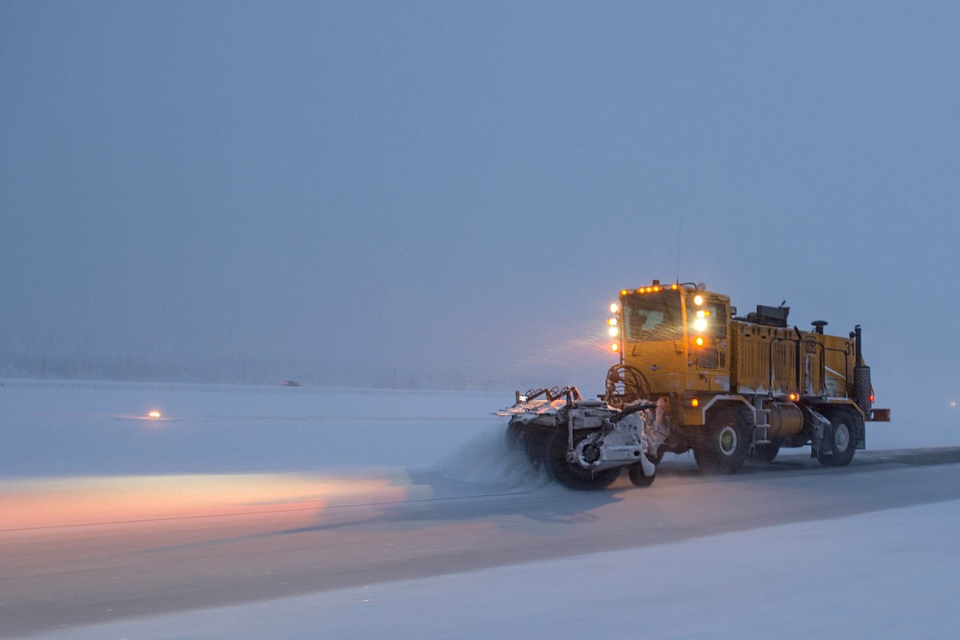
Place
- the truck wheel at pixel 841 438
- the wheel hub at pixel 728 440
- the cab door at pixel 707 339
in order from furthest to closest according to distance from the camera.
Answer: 1. the truck wheel at pixel 841 438
2. the wheel hub at pixel 728 440
3. the cab door at pixel 707 339

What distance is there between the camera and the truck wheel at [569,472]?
1204 centimetres

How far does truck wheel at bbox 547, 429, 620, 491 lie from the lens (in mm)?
12039

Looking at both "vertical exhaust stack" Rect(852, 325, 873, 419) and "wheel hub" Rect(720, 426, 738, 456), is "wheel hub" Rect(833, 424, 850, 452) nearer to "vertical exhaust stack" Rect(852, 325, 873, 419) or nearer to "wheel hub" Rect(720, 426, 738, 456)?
"vertical exhaust stack" Rect(852, 325, 873, 419)

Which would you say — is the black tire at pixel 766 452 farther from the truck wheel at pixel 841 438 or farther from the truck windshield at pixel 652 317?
the truck windshield at pixel 652 317

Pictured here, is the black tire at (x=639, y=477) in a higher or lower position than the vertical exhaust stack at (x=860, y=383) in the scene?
lower

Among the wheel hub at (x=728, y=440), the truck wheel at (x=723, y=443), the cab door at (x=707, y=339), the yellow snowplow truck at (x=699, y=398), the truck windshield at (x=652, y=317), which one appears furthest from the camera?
the wheel hub at (x=728, y=440)

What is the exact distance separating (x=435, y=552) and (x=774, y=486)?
757 centimetres

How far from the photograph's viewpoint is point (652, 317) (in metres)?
14.7

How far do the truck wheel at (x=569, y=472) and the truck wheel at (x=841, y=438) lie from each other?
7137mm

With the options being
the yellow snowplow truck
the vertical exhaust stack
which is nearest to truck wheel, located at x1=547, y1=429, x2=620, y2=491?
the yellow snowplow truck

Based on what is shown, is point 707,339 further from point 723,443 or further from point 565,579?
point 565,579

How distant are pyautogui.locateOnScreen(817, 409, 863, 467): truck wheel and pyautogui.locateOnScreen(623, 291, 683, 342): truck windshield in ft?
17.7

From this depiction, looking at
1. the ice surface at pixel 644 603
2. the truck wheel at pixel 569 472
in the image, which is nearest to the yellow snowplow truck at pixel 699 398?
the truck wheel at pixel 569 472

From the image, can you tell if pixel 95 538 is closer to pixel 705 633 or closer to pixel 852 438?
pixel 705 633
